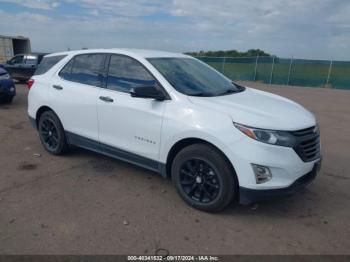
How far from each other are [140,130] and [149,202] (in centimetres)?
88

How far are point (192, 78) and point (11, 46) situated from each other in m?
23.7

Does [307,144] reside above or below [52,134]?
above

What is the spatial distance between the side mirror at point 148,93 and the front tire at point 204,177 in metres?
0.68

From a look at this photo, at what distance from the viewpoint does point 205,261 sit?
9.57 ft

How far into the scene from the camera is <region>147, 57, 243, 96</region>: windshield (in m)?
4.03

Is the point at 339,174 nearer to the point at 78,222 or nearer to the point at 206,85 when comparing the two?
the point at 206,85

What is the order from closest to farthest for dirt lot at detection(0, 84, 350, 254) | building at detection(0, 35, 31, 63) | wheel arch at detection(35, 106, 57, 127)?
dirt lot at detection(0, 84, 350, 254)
wheel arch at detection(35, 106, 57, 127)
building at detection(0, 35, 31, 63)

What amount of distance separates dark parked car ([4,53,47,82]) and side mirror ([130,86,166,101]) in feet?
46.3

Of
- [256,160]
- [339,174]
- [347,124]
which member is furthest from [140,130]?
[347,124]

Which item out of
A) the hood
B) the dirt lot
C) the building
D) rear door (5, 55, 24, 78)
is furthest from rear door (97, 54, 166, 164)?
the building

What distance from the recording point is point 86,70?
16.0 ft

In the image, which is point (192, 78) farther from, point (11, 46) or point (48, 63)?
point (11, 46)

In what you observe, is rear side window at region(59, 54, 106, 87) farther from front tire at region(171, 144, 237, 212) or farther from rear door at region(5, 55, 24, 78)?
rear door at region(5, 55, 24, 78)

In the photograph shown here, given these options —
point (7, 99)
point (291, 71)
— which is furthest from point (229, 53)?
point (7, 99)
